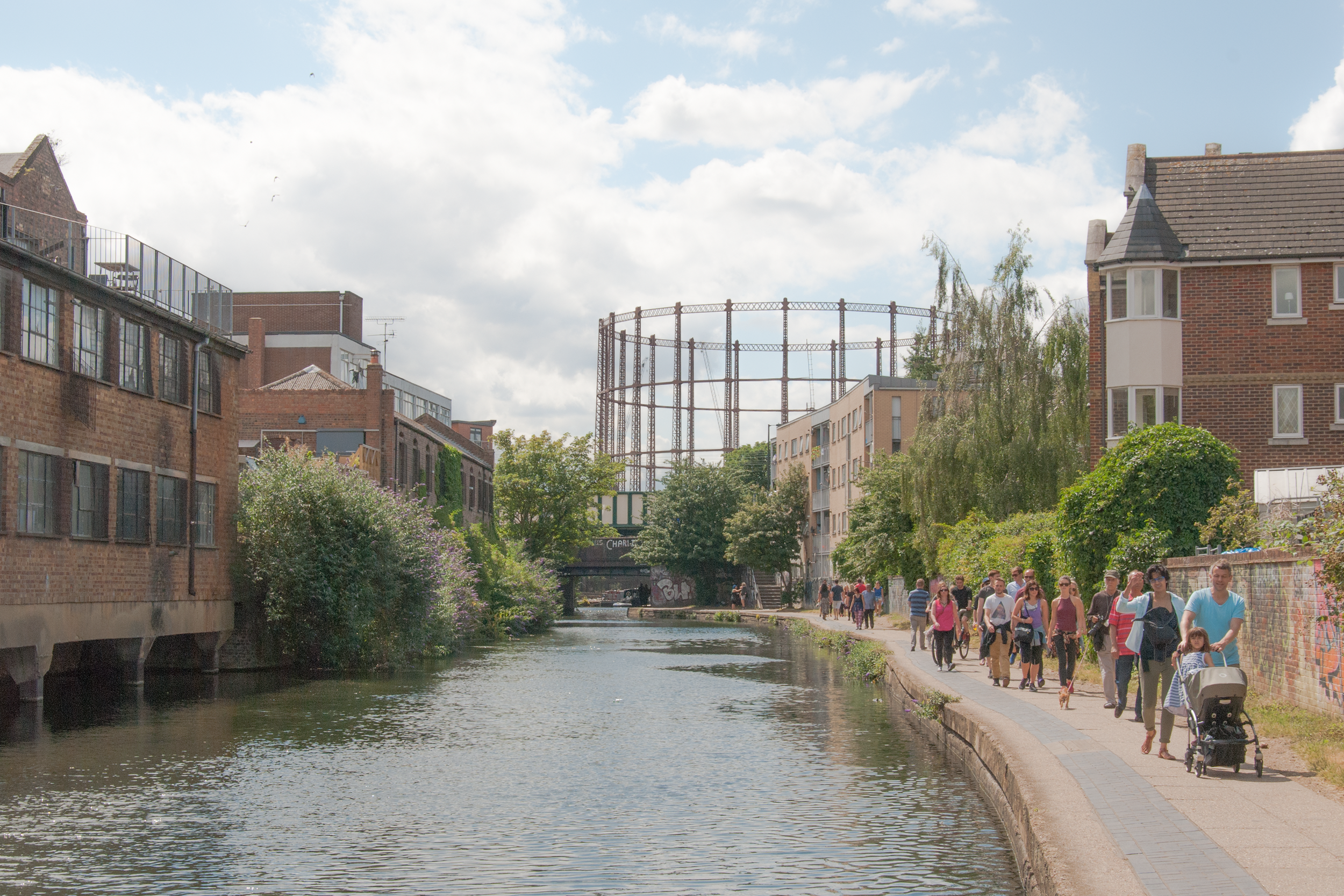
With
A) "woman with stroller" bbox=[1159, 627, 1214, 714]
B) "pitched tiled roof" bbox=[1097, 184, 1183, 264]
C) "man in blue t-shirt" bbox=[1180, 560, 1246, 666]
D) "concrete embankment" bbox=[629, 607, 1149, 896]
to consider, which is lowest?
"concrete embankment" bbox=[629, 607, 1149, 896]

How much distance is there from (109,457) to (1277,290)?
2430 cm

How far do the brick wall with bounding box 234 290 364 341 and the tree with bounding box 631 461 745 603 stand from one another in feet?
76.9

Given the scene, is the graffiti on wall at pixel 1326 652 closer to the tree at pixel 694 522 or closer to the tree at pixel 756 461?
the tree at pixel 694 522

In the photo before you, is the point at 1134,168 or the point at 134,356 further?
the point at 1134,168

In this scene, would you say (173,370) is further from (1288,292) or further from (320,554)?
(1288,292)

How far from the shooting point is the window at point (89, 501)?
22.7 m

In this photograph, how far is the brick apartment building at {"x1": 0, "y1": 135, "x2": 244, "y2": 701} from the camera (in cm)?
2108

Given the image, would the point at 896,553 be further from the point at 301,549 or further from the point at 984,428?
the point at 301,549

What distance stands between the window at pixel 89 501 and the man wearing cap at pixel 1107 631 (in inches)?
652

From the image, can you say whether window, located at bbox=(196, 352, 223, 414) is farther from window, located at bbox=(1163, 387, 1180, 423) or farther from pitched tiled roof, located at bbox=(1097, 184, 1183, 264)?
window, located at bbox=(1163, 387, 1180, 423)

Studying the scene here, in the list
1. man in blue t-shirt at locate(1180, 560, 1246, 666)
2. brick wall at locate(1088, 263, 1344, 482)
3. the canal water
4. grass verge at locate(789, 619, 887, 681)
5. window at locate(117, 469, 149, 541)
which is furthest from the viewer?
brick wall at locate(1088, 263, 1344, 482)

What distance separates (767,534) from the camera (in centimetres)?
8188

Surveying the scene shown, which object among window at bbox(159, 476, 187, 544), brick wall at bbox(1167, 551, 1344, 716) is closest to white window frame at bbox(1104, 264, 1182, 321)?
brick wall at bbox(1167, 551, 1344, 716)

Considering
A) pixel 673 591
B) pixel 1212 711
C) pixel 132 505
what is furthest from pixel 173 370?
pixel 673 591
